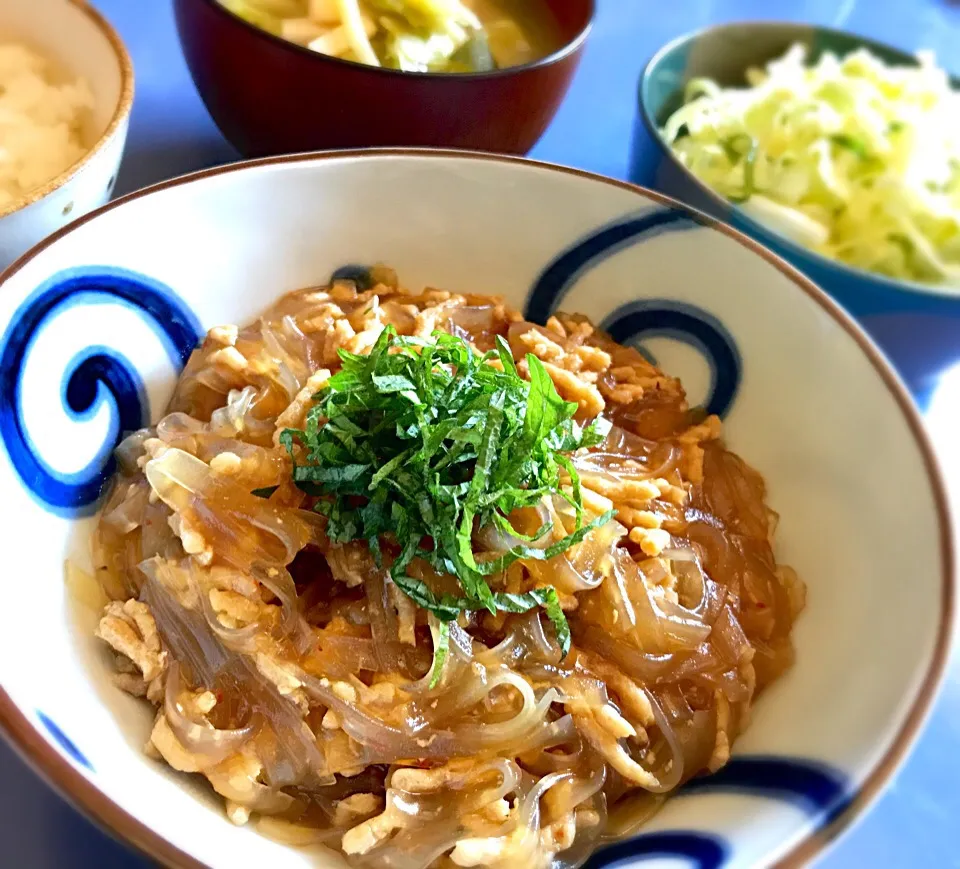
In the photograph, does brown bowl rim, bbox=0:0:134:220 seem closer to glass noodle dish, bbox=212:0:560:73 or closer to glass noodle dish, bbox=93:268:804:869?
glass noodle dish, bbox=212:0:560:73

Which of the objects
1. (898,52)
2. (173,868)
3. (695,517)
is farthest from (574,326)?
(898,52)

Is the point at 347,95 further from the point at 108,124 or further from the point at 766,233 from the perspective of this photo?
the point at 766,233

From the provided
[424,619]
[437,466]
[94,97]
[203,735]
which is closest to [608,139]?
[94,97]

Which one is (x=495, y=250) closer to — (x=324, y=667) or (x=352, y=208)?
(x=352, y=208)

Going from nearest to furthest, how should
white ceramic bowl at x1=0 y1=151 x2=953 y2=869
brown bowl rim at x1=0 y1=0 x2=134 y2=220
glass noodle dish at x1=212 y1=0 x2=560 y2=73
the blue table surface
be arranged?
white ceramic bowl at x1=0 y1=151 x2=953 y2=869, the blue table surface, brown bowl rim at x1=0 y1=0 x2=134 y2=220, glass noodle dish at x1=212 y1=0 x2=560 y2=73

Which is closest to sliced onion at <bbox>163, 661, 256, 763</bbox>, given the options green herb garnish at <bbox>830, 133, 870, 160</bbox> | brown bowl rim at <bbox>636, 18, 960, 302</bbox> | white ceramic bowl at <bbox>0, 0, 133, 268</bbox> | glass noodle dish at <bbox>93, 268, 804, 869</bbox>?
glass noodle dish at <bbox>93, 268, 804, 869</bbox>

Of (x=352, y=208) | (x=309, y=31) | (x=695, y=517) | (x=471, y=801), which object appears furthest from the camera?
(x=309, y=31)

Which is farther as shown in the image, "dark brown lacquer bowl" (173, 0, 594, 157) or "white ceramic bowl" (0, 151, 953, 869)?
"dark brown lacquer bowl" (173, 0, 594, 157)
